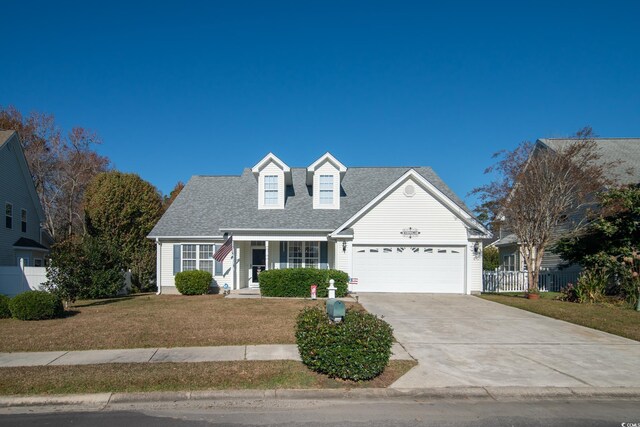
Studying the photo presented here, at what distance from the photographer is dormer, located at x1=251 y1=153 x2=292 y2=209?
71.3 ft

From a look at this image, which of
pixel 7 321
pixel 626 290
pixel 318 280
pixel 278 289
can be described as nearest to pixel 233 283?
pixel 278 289

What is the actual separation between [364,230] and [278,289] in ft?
15.5

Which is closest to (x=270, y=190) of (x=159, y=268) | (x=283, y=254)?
(x=283, y=254)

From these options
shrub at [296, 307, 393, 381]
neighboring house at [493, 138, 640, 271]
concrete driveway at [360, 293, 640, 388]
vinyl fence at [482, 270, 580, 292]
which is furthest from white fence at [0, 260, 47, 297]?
neighboring house at [493, 138, 640, 271]

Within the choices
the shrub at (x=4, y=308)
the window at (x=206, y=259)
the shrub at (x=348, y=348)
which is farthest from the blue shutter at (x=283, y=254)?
the shrub at (x=348, y=348)

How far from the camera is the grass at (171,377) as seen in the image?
21.4ft

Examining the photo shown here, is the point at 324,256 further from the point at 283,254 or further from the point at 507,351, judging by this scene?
the point at 507,351

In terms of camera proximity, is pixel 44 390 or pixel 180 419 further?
pixel 44 390

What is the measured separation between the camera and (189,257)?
21422mm

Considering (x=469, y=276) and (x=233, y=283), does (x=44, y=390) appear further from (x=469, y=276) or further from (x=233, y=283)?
(x=469, y=276)

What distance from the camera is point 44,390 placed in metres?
6.40

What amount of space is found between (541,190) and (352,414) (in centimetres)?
1676

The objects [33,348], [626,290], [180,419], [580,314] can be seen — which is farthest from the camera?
[626,290]

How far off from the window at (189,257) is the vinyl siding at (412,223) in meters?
8.06
